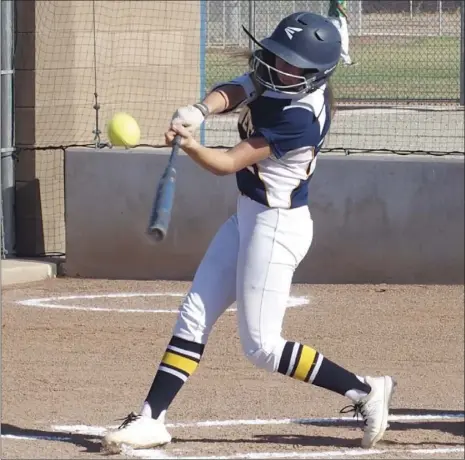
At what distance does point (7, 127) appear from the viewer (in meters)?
8.59

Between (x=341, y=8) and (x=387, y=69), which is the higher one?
(x=341, y=8)

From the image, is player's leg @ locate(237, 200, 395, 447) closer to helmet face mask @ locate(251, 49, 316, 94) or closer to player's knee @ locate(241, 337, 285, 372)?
player's knee @ locate(241, 337, 285, 372)

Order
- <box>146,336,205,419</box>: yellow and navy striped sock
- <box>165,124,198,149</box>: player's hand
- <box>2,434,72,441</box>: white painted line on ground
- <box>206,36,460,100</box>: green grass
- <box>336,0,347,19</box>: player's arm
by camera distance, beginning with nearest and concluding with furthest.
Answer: <box>165,124,198,149</box>: player's hand, <box>146,336,205,419</box>: yellow and navy striped sock, <box>2,434,72,441</box>: white painted line on ground, <box>206,36,460,100</box>: green grass, <box>336,0,347,19</box>: player's arm

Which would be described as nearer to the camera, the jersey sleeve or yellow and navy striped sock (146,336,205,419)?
the jersey sleeve

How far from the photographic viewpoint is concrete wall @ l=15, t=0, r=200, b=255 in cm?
872

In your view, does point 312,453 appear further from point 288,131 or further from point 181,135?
point 181,135

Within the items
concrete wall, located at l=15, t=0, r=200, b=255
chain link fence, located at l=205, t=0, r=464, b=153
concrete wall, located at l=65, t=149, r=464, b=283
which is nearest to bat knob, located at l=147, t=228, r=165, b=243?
concrete wall, located at l=65, t=149, r=464, b=283

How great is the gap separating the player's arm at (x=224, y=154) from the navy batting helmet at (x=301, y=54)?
0.24 meters

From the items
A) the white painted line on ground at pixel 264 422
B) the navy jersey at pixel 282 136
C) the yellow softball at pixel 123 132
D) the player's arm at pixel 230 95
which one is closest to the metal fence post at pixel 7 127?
the yellow softball at pixel 123 132

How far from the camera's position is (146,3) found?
31.2 ft

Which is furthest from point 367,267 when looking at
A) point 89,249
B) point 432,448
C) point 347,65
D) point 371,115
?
point 347,65

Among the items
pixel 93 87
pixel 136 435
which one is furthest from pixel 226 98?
pixel 93 87

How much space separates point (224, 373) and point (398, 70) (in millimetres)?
9524

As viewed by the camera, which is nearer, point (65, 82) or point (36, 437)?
point (36, 437)
